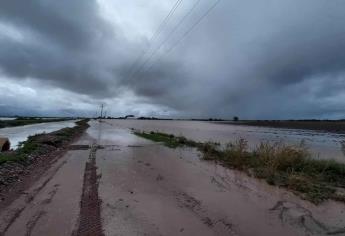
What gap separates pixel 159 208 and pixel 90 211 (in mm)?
1668

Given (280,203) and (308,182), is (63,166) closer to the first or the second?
(280,203)

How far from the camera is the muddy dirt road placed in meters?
5.91

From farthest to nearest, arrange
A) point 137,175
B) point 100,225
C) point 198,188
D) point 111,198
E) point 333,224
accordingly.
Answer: point 137,175, point 198,188, point 111,198, point 333,224, point 100,225

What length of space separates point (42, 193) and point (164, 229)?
439cm

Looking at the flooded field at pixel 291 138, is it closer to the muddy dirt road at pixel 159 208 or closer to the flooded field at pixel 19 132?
the muddy dirt road at pixel 159 208

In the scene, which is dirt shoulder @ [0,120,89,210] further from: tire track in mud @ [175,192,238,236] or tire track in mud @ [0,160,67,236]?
tire track in mud @ [175,192,238,236]

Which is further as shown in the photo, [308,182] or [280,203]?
[308,182]

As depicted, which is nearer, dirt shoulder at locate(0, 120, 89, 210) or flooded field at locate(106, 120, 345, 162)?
dirt shoulder at locate(0, 120, 89, 210)

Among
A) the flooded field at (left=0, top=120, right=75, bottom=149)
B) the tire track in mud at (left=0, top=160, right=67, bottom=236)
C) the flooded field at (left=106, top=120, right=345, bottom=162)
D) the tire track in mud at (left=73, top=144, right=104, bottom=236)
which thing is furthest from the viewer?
the flooded field at (left=0, top=120, right=75, bottom=149)

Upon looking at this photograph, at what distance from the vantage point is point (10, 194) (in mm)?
8250

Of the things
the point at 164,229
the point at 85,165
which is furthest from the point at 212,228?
the point at 85,165

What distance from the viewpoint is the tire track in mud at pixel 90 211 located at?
219 inches

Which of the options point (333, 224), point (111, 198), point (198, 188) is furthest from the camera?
point (198, 188)

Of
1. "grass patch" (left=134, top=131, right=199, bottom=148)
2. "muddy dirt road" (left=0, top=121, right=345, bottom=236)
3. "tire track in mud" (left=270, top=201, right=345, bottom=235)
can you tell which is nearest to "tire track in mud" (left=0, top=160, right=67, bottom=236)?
"muddy dirt road" (left=0, top=121, right=345, bottom=236)
